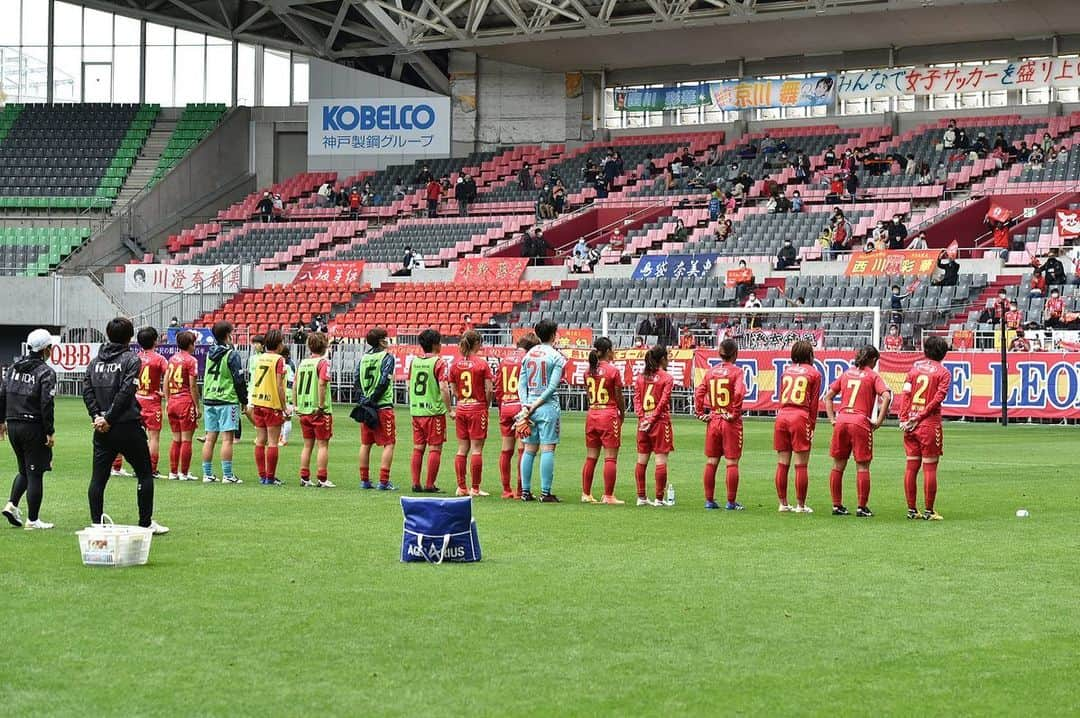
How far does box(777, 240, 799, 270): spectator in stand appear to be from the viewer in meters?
40.6

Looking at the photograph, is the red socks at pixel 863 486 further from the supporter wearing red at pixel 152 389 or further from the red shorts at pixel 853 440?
the supporter wearing red at pixel 152 389

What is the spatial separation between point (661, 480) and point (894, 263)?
24.3 m

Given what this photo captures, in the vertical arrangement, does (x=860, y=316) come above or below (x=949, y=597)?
above

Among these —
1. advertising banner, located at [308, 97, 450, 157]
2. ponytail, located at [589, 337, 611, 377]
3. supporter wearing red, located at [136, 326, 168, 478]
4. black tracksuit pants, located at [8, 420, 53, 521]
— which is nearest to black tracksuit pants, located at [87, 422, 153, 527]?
black tracksuit pants, located at [8, 420, 53, 521]

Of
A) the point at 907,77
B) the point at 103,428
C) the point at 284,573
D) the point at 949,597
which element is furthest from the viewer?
the point at 907,77

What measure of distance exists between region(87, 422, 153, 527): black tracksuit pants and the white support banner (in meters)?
35.7

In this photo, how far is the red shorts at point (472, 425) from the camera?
1648 cm

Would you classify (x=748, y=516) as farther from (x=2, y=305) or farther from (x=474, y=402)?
(x=2, y=305)

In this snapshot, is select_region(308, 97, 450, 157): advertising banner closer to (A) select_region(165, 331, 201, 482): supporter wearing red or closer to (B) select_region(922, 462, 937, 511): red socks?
(A) select_region(165, 331, 201, 482): supporter wearing red

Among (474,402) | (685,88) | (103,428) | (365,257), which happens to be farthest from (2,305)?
(103,428)

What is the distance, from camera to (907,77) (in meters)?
48.8

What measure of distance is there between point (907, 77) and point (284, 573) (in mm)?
41643

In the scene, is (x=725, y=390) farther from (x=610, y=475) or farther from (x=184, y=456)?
(x=184, y=456)

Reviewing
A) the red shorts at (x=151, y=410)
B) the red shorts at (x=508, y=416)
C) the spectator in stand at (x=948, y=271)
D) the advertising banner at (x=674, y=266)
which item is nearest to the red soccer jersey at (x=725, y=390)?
the red shorts at (x=508, y=416)
